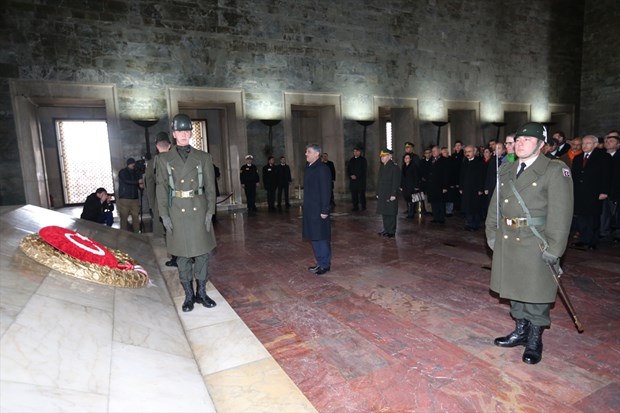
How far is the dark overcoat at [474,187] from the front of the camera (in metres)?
8.09

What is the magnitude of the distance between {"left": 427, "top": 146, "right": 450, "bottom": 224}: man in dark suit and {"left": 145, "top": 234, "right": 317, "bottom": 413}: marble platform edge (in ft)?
21.2

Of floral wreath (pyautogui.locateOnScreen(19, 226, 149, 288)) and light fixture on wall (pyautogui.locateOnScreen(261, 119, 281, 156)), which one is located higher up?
light fixture on wall (pyautogui.locateOnScreen(261, 119, 281, 156))

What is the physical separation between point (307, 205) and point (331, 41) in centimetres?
1053

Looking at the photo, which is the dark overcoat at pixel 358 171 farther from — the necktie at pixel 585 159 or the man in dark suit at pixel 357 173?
the necktie at pixel 585 159

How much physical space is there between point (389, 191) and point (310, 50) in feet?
26.8

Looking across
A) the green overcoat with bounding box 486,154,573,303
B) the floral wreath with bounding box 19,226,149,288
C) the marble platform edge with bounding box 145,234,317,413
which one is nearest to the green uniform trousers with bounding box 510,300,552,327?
the green overcoat with bounding box 486,154,573,303

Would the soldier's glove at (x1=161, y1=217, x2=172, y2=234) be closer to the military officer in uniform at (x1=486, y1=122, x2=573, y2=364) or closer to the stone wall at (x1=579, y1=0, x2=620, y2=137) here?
the military officer in uniform at (x1=486, y1=122, x2=573, y2=364)

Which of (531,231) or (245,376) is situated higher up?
(531,231)

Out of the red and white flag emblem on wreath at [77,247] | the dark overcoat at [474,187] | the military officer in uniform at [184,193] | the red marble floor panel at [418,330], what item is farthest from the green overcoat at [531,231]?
the dark overcoat at [474,187]

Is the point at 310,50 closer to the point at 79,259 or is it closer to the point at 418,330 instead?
the point at 79,259

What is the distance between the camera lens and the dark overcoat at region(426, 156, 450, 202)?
9086 millimetres

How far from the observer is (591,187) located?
6.23 metres

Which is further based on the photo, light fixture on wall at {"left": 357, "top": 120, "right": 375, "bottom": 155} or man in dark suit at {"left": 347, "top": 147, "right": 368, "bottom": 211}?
light fixture on wall at {"left": 357, "top": 120, "right": 375, "bottom": 155}

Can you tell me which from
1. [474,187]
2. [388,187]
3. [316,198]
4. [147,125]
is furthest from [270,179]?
[316,198]
